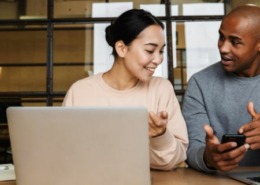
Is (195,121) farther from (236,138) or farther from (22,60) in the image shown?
(22,60)

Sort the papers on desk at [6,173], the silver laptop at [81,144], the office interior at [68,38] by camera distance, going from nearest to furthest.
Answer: the silver laptop at [81,144] → the papers on desk at [6,173] → the office interior at [68,38]

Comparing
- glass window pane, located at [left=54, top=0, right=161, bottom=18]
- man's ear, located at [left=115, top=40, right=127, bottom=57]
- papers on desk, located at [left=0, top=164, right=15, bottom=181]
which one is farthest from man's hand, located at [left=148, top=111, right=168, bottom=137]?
glass window pane, located at [left=54, top=0, right=161, bottom=18]

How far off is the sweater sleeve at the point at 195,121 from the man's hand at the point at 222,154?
0.20 ft

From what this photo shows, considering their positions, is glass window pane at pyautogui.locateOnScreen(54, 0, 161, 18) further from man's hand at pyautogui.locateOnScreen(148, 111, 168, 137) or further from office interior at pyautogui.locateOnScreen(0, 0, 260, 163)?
man's hand at pyautogui.locateOnScreen(148, 111, 168, 137)

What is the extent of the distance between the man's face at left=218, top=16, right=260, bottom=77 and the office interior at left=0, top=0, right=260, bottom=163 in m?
0.83

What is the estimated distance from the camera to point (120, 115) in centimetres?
68

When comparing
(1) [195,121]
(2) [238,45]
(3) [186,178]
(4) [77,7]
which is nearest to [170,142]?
(3) [186,178]

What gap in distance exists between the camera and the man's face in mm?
1369

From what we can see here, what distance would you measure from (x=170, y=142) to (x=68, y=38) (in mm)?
1486

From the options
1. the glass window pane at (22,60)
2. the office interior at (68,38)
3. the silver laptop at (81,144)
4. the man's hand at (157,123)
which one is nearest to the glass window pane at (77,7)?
the office interior at (68,38)

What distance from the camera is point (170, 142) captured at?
41.6 inches

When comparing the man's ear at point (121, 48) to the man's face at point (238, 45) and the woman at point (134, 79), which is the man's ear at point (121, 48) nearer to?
the woman at point (134, 79)

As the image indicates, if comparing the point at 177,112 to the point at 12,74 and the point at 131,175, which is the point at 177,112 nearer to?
the point at 131,175

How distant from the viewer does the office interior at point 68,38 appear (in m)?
2.27
